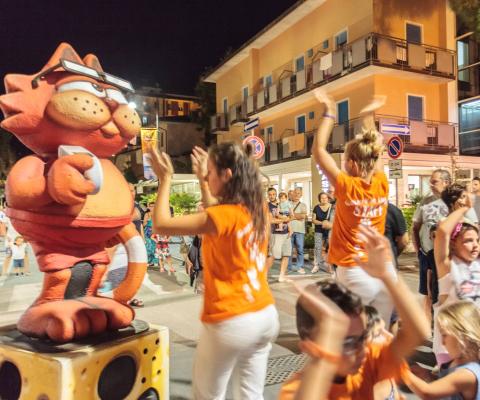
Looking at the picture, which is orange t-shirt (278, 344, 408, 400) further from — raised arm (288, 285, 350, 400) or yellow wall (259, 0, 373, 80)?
yellow wall (259, 0, 373, 80)

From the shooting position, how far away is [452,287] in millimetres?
3307

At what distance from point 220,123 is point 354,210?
24.0 metres

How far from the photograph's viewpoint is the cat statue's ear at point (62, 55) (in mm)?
2916

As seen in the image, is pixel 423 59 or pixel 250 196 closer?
pixel 250 196

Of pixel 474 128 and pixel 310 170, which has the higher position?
pixel 474 128

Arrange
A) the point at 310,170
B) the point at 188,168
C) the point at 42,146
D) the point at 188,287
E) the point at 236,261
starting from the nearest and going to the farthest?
the point at 236,261 → the point at 42,146 → the point at 188,287 → the point at 310,170 → the point at 188,168

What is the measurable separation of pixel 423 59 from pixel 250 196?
16.1 metres

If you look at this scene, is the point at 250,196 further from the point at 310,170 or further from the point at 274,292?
the point at 310,170

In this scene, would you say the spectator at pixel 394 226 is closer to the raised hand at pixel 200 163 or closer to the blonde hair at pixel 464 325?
the blonde hair at pixel 464 325

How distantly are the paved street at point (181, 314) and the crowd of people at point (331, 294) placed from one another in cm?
97

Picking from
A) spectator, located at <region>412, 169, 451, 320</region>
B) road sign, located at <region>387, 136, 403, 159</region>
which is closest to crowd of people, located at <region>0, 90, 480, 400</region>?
spectator, located at <region>412, 169, 451, 320</region>

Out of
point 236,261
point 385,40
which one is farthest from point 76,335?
point 385,40

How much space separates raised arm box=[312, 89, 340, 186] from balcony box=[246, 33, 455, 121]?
1306 cm

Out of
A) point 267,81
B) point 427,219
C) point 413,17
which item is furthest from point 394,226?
point 267,81
